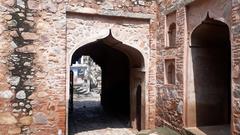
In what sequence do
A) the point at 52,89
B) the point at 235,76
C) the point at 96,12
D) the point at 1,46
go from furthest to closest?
the point at 96,12, the point at 52,89, the point at 1,46, the point at 235,76

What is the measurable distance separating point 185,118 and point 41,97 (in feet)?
10.4

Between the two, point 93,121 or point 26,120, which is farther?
point 93,121

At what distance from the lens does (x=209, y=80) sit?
233 inches

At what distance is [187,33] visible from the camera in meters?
5.79

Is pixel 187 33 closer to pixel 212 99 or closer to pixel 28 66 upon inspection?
pixel 212 99

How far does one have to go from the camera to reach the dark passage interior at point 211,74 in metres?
5.77

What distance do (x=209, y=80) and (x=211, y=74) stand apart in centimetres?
14

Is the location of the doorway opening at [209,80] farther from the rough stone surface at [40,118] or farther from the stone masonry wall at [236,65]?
the rough stone surface at [40,118]

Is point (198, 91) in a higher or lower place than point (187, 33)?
lower

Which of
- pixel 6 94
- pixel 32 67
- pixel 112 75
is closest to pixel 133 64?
pixel 32 67

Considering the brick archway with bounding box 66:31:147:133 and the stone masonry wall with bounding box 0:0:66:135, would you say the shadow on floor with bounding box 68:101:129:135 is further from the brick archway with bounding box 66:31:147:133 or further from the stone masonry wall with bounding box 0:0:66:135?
the stone masonry wall with bounding box 0:0:66:135

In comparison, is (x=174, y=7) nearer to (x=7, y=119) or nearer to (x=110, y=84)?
(x=7, y=119)

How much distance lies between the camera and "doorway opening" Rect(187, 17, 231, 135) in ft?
18.7

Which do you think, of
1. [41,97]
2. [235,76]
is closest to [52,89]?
[41,97]
